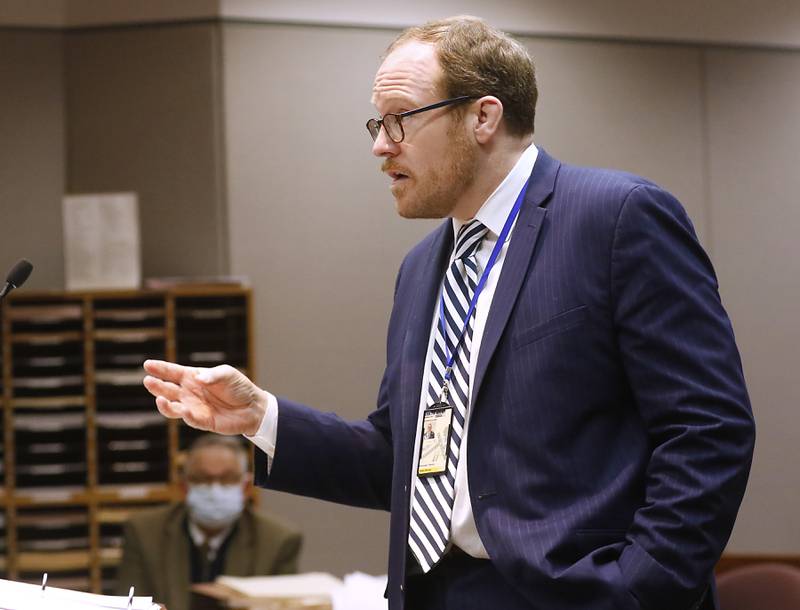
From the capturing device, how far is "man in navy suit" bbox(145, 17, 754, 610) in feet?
4.82

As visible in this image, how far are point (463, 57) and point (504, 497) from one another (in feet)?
2.34

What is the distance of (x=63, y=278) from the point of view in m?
5.11

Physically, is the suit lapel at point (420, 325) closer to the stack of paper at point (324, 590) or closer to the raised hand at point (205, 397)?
the raised hand at point (205, 397)

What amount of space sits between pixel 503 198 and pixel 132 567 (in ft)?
9.06

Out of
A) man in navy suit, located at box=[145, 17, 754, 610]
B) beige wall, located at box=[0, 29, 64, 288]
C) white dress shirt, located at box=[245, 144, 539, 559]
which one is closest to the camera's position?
man in navy suit, located at box=[145, 17, 754, 610]

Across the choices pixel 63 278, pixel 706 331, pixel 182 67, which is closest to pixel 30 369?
pixel 63 278

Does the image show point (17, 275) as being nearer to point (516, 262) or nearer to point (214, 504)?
point (516, 262)

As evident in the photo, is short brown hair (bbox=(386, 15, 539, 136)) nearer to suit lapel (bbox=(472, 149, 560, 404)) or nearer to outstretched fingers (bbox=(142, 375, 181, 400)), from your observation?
suit lapel (bbox=(472, 149, 560, 404))

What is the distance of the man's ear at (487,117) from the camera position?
1.73 metres

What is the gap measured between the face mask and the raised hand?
2.37 metres

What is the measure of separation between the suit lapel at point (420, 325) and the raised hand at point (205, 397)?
253 millimetres

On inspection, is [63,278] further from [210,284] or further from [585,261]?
[585,261]

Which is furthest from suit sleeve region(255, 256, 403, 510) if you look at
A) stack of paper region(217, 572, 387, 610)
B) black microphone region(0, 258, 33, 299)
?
stack of paper region(217, 572, 387, 610)

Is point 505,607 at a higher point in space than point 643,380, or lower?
lower
